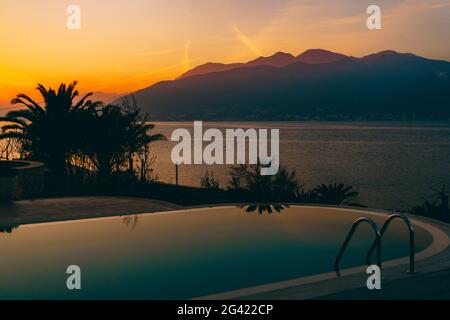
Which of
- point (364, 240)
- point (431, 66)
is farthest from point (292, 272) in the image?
point (431, 66)

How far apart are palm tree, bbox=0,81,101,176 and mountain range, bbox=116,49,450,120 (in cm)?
7894

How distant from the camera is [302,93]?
116750 mm

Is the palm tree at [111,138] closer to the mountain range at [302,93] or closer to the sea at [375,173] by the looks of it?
the sea at [375,173]

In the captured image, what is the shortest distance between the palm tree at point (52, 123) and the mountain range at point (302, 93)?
78.9 metres

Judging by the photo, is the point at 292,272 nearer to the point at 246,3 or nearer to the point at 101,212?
the point at 101,212

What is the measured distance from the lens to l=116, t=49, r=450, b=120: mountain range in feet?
354

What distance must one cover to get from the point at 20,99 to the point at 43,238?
12.4 meters

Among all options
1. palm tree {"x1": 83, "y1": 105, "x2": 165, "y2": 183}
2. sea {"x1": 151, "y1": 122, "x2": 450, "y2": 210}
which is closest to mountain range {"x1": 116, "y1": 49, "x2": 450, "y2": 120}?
sea {"x1": 151, "y1": 122, "x2": 450, "y2": 210}

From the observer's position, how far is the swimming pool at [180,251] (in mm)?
7676

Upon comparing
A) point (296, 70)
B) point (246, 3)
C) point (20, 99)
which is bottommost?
point (20, 99)

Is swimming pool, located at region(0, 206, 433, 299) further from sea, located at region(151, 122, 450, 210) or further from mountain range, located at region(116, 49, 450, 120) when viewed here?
mountain range, located at region(116, 49, 450, 120)

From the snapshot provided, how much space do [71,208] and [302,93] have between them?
106 meters

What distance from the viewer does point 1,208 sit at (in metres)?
13.5

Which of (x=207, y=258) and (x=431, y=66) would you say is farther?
(x=431, y=66)
